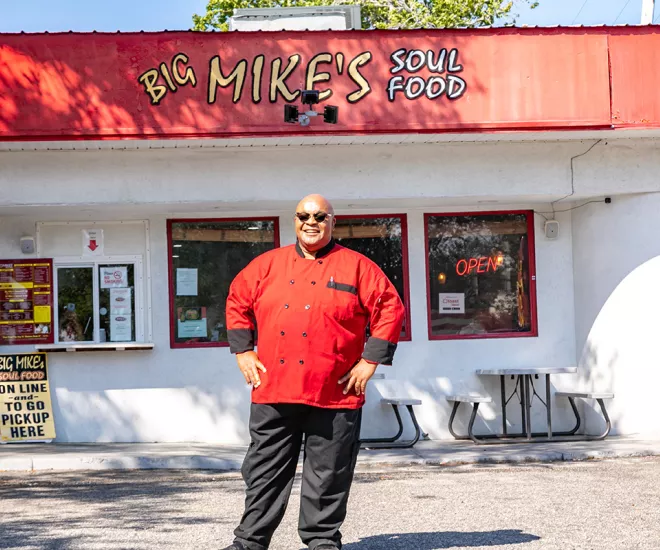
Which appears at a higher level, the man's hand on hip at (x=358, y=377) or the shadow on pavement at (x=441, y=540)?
the man's hand on hip at (x=358, y=377)

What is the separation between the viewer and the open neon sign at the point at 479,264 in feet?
44.8

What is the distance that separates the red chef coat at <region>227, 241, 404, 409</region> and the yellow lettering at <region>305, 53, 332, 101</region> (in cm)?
643

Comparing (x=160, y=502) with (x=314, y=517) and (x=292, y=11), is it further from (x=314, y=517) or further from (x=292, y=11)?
(x=292, y=11)

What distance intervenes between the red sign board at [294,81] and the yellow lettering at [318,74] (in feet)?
0.04

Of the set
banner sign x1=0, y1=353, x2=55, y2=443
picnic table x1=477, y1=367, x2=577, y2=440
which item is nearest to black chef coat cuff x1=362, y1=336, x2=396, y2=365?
picnic table x1=477, y1=367, x2=577, y2=440

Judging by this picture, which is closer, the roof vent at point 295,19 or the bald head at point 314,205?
the bald head at point 314,205

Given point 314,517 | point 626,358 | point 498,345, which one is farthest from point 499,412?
point 314,517

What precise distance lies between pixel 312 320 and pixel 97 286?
8046 mm

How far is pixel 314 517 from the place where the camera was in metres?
5.65

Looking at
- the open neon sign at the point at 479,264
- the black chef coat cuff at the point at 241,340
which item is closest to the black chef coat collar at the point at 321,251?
the black chef coat cuff at the point at 241,340

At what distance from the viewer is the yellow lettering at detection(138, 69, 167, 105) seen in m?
11.9

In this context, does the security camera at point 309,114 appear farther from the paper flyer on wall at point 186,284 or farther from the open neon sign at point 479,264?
the open neon sign at point 479,264

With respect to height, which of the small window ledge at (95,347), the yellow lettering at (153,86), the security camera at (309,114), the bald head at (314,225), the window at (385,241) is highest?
the yellow lettering at (153,86)

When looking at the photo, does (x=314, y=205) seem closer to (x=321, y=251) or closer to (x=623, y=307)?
(x=321, y=251)
